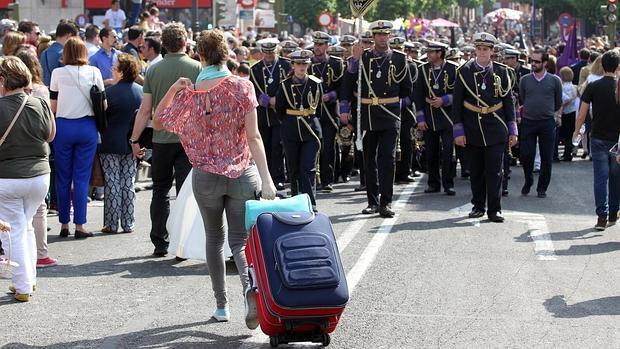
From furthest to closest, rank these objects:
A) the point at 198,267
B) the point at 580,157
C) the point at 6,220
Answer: the point at 580,157 < the point at 198,267 < the point at 6,220

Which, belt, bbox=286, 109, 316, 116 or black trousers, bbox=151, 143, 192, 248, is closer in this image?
black trousers, bbox=151, 143, 192, 248

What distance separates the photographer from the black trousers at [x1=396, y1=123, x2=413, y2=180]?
1766 centimetres

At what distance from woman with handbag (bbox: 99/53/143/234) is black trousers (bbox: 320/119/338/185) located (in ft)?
15.0

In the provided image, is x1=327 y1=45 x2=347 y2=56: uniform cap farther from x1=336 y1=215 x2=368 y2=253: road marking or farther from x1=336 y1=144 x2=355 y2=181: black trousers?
x1=336 y1=215 x2=368 y2=253: road marking

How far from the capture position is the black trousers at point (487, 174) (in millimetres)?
13539

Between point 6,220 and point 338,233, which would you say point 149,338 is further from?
point 338,233

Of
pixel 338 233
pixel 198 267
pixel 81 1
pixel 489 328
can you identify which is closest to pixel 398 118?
pixel 338 233

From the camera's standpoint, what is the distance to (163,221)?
11047 mm

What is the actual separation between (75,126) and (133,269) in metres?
2.14

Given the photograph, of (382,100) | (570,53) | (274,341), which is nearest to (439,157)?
(382,100)

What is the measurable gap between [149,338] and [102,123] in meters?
4.58

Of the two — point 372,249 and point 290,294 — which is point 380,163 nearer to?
point 372,249

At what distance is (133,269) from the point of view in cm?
1037

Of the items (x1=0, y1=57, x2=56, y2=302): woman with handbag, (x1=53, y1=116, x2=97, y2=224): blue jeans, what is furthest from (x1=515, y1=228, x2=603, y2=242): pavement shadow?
(x1=0, y1=57, x2=56, y2=302): woman with handbag
